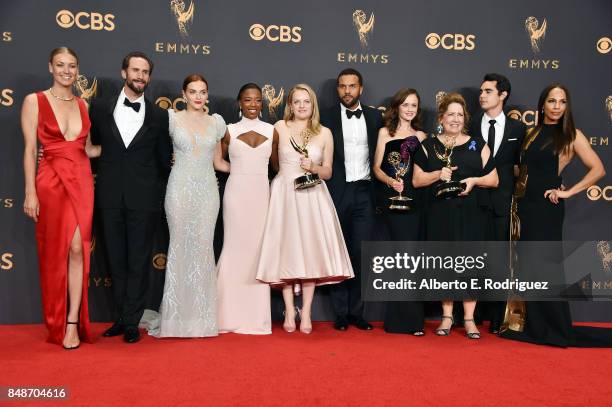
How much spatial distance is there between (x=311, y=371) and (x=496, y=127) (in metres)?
2.65

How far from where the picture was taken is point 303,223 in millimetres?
4707

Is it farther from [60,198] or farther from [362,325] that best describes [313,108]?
[60,198]

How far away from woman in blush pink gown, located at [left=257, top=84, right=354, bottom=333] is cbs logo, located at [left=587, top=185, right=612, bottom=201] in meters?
2.56

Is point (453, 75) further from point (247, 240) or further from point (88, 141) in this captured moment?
point (88, 141)

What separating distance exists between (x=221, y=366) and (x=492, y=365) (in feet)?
5.83

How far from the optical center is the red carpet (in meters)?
3.14

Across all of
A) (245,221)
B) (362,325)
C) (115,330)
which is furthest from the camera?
(362,325)

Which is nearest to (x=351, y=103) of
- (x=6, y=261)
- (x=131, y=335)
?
(x=131, y=335)

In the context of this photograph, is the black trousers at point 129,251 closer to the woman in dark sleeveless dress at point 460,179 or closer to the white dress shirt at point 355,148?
the white dress shirt at point 355,148

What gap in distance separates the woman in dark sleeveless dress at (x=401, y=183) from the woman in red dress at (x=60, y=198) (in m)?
2.33

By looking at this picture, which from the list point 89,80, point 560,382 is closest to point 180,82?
point 89,80

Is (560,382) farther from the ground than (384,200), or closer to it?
closer to it

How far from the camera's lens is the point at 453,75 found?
552cm

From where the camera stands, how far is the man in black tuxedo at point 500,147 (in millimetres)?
4801
